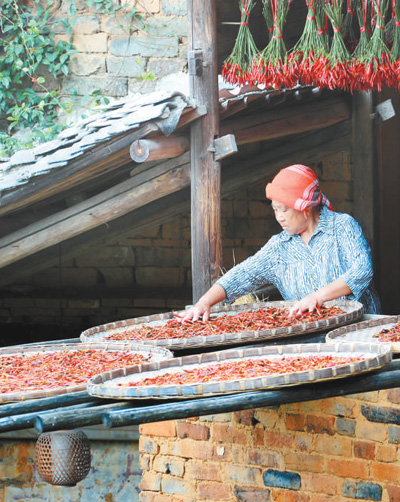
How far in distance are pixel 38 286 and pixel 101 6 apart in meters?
2.71

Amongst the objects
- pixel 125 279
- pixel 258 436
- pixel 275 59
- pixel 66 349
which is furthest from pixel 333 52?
pixel 125 279

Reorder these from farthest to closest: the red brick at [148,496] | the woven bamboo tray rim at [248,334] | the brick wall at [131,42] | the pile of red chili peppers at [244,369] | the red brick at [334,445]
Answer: the brick wall at [131,42]
the red brick at [148,496]
the red brick at [334,445]
the woven bamboo tray rim at [248,334]
the pile of red chili peppers at [244,369]

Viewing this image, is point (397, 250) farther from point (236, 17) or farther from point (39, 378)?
point (39, 378)

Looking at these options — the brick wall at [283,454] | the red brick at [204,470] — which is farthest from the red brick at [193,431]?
the red brick at [204,470]

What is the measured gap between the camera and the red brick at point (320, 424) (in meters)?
3.46

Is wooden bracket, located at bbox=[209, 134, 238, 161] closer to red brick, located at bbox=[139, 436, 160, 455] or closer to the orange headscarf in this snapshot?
the orange headscarf

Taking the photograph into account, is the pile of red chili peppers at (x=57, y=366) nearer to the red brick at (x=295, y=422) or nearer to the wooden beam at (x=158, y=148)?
the red brick at (x=295, y=422)

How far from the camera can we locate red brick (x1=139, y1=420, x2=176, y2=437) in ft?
13.0

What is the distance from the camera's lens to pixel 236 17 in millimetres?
5035

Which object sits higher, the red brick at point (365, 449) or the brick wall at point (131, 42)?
the brick wall at point (131, 42)

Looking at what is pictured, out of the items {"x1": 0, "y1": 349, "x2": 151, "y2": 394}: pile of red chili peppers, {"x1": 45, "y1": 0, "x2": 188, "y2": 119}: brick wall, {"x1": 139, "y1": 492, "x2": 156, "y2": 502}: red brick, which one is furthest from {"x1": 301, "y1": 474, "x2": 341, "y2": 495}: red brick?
{"x1": 45, "y1": 0, "x2": 188, "y2": 119}: brick wall

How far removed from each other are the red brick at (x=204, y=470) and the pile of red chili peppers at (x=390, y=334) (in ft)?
3.62

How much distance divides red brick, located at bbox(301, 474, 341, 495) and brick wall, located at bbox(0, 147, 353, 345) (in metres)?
4.20

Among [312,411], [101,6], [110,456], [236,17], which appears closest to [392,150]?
[236,17]
